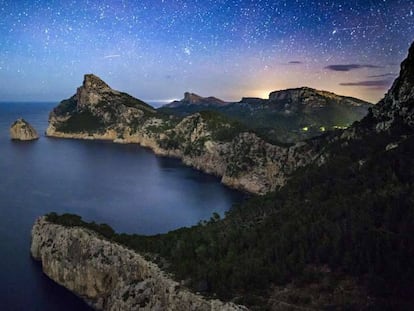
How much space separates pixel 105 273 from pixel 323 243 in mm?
29643

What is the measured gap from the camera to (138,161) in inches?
7407

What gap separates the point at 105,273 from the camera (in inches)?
2366

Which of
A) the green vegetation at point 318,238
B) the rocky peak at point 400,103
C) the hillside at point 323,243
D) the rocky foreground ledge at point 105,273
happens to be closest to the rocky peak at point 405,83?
the rocky peak at point 400,103

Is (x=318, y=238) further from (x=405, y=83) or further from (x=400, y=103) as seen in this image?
(x=405, y=83)

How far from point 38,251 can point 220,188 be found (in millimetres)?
76161

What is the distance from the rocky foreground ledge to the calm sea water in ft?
7.17

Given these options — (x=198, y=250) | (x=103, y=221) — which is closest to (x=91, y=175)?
(x=103, y=221)

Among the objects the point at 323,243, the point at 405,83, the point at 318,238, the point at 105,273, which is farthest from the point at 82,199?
the point at 405,83

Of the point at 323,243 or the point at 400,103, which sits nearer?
the point at 323,243

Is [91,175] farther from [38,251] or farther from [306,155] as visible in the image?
[38,251]

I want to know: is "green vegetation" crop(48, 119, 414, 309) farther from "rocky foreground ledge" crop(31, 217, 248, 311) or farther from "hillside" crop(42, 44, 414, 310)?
"rocky foreground ledge" crop(31, 217, 248, 311)

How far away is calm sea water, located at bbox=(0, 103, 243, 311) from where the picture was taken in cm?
6350

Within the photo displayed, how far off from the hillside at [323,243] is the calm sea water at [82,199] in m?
10.9

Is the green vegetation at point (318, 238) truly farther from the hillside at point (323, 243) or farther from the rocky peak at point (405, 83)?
the rocky peak at point (405, 83)
